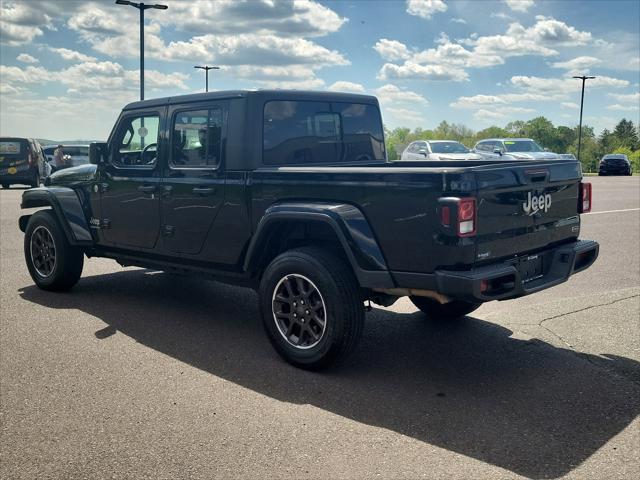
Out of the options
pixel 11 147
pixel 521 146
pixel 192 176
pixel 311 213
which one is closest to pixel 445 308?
pixel 311 213

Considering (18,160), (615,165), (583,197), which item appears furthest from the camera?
(615,165)

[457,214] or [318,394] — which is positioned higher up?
[457,214]

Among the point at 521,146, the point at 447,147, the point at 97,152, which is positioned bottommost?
the point at 97,152

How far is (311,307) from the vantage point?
4496 millimetres

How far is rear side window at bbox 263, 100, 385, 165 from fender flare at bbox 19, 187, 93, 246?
96.8 inches

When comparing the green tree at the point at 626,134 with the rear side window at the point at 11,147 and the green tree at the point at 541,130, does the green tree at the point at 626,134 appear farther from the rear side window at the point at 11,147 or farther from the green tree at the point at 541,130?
the rear side window at the point at 11,147

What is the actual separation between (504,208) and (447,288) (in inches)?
25.9

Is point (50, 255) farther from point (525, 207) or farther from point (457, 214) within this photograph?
point (525, 207)

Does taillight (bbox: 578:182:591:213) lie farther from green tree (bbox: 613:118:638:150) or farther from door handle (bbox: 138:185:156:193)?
green tree (bbox: 613:118:638:150)

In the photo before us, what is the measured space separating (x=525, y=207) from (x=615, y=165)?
133ft

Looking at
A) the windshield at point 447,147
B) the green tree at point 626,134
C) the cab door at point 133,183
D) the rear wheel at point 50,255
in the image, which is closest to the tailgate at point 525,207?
the cab door at point 133,183

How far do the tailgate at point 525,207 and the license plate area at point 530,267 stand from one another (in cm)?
6

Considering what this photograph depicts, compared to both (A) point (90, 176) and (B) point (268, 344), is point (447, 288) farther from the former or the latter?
(A) point (90, 176)

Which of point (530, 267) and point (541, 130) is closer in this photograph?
point (530, 267)
